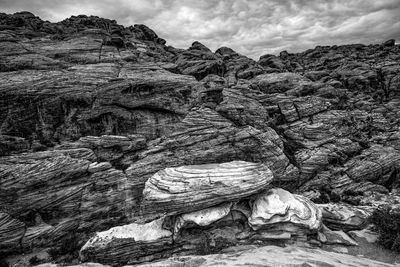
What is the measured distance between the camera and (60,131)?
28.3 meters

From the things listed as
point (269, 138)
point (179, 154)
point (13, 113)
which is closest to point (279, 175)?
point (269, 138)

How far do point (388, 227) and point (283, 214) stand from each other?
1025 cm

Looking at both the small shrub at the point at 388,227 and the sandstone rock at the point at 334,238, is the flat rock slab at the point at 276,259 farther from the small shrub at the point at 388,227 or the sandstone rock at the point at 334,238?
the small shrub at the point at 388,227

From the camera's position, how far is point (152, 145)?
1188 inches

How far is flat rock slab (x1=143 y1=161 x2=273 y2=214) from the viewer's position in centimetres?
2275

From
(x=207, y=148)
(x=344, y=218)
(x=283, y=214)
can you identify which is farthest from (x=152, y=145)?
(x=344, y=218)

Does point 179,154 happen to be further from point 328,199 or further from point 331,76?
point 331,76

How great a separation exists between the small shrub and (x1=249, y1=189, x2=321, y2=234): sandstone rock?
5.70m

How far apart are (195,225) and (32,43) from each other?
A: 4120 centimetres

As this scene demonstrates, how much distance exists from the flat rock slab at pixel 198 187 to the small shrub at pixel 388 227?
1153cm

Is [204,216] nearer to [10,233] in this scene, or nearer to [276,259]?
[276,259]

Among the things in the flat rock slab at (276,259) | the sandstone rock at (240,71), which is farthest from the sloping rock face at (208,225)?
the sandstone rock at (240,71)

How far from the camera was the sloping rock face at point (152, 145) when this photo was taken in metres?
23.8

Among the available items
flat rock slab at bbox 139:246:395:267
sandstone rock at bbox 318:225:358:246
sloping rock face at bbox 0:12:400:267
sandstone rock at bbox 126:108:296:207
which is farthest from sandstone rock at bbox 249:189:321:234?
sandstone rock at bbox 126:108:296:207
